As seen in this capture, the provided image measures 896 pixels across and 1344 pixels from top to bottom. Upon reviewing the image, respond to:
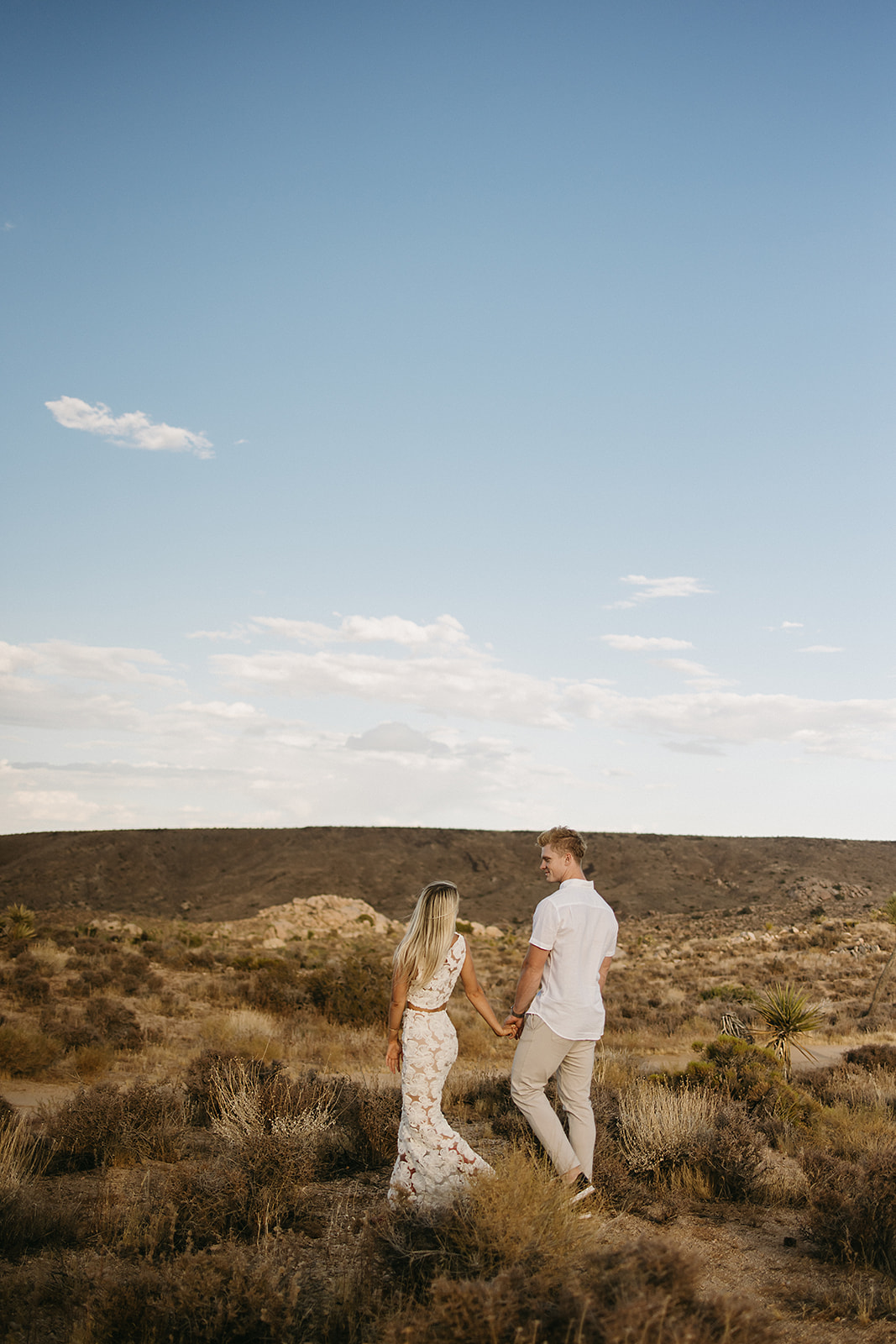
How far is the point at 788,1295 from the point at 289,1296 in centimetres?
261

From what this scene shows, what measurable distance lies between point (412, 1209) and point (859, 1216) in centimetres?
263

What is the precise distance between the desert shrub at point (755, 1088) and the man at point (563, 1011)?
3399mm

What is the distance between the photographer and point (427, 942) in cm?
476

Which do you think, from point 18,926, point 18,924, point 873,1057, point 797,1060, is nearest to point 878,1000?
point 797,1060

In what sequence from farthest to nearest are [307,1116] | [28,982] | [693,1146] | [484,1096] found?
[28,982]
[484,1096]
[307,1116]
[693,1146]

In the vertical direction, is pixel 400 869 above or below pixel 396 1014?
below

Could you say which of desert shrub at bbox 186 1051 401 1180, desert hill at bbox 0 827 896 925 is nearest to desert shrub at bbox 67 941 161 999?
desert shrub at bbox 186 1051 401 1180

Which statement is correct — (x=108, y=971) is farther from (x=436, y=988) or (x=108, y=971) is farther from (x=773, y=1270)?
(x=773, y=1270)

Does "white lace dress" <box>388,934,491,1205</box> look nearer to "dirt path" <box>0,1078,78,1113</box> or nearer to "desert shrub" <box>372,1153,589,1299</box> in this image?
"desert shrub" <box>372,1153,589,1299</box>

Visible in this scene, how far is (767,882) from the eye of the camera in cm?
6222

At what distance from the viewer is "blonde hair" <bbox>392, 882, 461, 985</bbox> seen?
4727mm

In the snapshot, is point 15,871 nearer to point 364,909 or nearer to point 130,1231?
point 364,909

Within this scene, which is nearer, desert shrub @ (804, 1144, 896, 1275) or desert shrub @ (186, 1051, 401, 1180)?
desert shrub @ (804, 1144, 896, 1275)

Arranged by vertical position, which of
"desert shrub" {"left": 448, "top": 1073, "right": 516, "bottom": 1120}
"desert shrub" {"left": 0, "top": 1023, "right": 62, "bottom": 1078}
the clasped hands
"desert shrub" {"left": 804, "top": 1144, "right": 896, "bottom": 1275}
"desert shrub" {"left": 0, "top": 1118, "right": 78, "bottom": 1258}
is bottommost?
"desert shrub" {"left": 0, "top": 1023, "right": 62, "bottom": 1078}
